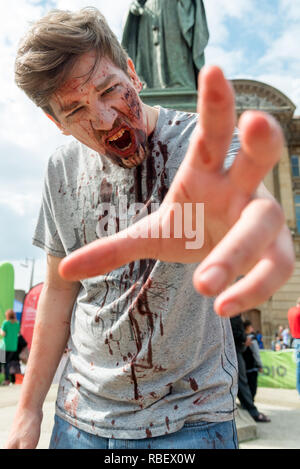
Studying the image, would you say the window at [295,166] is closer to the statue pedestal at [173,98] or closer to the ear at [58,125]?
the statue pedestal at [173,98]

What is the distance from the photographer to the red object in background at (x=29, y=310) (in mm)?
9086

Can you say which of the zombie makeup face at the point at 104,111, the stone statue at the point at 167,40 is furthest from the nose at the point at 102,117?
the stone statue at the point at 167,40

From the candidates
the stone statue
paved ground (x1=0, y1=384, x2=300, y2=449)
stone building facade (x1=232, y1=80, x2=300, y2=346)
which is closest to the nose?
paved ground (x1=0, y1=384, x2=300, y2=449)

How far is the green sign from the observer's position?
400 inches

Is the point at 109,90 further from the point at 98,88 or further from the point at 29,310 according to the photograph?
the point at 29,310

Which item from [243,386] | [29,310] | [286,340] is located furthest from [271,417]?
[286,340]

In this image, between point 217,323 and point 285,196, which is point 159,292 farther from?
point 285,196

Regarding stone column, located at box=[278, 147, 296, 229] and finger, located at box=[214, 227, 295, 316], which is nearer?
finger, located at box=[214, 227, 295, 316]

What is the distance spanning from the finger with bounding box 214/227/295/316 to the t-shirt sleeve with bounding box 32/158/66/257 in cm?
105

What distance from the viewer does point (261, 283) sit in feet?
1.92

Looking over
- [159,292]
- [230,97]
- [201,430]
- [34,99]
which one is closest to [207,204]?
[230,97]

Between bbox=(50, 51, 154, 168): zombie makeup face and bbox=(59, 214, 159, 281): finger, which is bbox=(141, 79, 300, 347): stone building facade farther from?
bbox=(59, 214, 159, 281): finger

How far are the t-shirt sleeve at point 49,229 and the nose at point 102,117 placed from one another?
0.35 m

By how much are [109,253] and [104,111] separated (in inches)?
28.4
